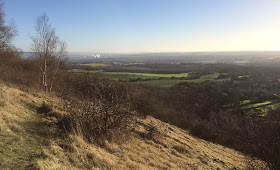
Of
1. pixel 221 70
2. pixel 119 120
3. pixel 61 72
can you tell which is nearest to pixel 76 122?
pixel 119 120

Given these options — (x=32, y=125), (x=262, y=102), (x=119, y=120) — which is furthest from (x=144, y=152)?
(x=262, y=102)

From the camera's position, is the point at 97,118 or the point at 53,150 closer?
the point at 53,150

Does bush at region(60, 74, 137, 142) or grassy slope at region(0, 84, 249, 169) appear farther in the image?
bush at region(60, 74, 137, 142)

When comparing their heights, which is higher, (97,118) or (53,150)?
(97,118)

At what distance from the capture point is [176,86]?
5241cm

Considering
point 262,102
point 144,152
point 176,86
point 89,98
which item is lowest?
point 262,102

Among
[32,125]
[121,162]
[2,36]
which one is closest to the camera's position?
[121,162]

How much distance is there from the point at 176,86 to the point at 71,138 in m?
49.8

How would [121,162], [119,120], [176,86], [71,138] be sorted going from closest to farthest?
[121,162]
[71,138]
[119,120]
[176,86]

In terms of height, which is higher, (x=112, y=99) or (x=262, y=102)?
(x=112, y=99)

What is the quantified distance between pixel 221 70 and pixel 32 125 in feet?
301

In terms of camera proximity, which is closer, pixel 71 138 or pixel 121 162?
pixel 121 162

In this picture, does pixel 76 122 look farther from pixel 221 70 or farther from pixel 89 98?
pixel 221 70

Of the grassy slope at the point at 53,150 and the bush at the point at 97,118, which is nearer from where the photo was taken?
the grassy slope at the point at 53,150
